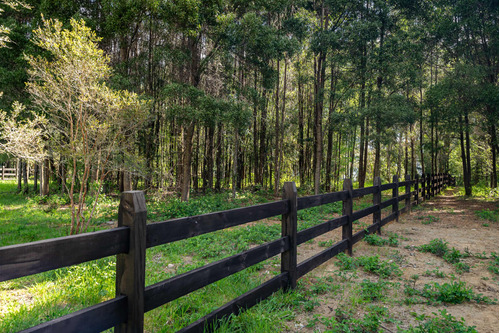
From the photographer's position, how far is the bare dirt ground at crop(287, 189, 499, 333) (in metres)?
3.19

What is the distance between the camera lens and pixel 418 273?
4676mm

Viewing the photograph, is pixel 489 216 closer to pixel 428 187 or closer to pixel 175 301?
pixel 428 187

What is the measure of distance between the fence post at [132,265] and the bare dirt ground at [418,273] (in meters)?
1.63

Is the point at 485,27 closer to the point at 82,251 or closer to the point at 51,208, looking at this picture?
the point at 82,251

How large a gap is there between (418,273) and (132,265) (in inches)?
179

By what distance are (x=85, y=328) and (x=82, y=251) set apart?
16.5 inches

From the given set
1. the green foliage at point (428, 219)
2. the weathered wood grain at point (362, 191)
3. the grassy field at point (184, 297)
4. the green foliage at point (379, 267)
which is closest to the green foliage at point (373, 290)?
the grassy field at point (184, 297)

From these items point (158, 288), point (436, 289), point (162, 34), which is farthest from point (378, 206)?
point (162, 34)

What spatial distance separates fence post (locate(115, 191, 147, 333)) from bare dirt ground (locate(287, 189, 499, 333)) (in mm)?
1628

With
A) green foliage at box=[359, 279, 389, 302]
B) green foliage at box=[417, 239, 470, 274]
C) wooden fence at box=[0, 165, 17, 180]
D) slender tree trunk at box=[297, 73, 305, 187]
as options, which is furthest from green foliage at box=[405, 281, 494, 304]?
wooden fence at box=[0, 165, 17, 180]

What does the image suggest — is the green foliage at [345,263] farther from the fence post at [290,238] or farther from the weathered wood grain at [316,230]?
the fence post at [290,238]

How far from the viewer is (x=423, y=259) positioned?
17.8 feet

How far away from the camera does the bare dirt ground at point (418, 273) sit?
3186 millimetres

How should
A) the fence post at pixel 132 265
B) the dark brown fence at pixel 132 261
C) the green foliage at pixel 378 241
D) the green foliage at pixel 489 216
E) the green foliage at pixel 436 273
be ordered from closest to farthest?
the dark brown fence at pixel 132 261 < the fence post at pixel 132 265 < the green foliage at pixel 436 273 < the green foliage at pixel 378 241 < the green foliage at pixel 489 216
